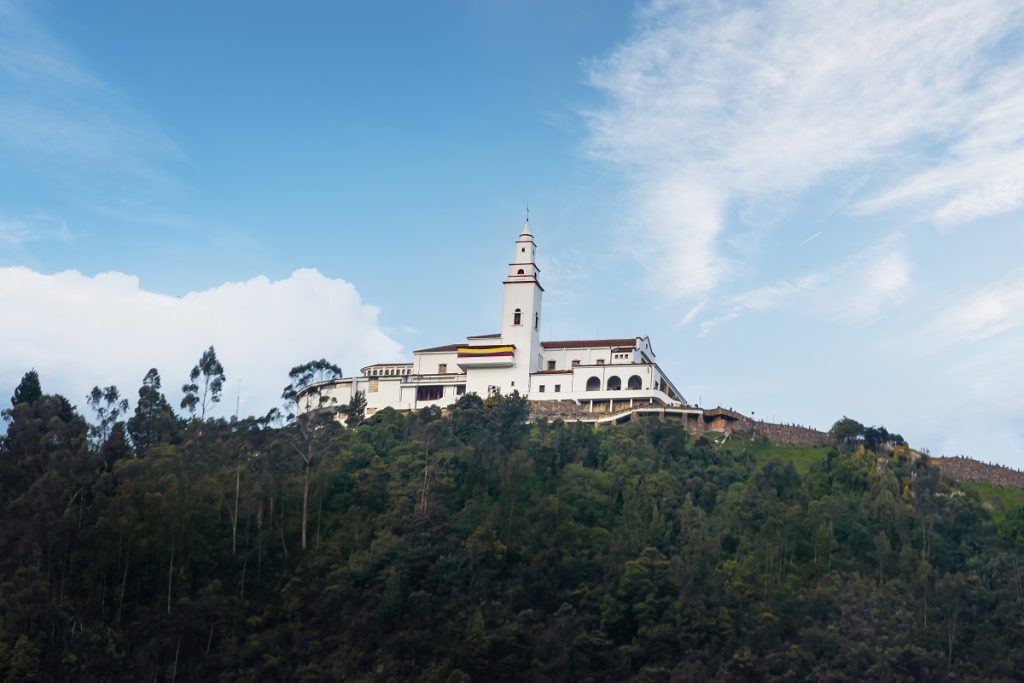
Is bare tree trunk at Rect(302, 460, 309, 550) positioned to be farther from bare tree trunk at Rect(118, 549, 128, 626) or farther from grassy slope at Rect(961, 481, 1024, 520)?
grassy slope at Rect(961, 481, 1024, 520)

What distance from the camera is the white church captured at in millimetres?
65688

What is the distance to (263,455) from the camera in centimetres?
5338

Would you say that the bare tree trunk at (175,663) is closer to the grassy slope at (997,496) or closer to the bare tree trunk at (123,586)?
the bare tree trunk at (123,586)

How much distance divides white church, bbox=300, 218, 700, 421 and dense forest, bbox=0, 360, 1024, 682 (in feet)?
38.0

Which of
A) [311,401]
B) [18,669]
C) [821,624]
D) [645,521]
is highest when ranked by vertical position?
[311,401]

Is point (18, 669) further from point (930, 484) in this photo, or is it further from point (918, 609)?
point (930, 484)

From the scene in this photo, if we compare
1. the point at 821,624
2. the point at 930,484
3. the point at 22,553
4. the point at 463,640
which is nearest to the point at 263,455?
the point at 22,553

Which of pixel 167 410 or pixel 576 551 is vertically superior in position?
pixel 167 410

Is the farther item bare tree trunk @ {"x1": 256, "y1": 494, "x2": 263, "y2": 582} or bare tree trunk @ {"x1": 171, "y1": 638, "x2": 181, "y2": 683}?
bare tree trunk @ {"x1": 256, "y1": 494, "x2": 263, "y2": 582}

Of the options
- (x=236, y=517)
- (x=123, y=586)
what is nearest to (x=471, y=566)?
(x=236, y=517)

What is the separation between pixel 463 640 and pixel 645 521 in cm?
945

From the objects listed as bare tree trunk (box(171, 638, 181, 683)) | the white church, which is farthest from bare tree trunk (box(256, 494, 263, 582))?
the white church

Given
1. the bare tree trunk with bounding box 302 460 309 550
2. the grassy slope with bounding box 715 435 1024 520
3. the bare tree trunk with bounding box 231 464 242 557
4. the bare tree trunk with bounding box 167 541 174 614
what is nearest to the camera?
the bare tree trunk with bounding box 167 541 174 614

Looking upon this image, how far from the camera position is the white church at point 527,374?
65688 mm
